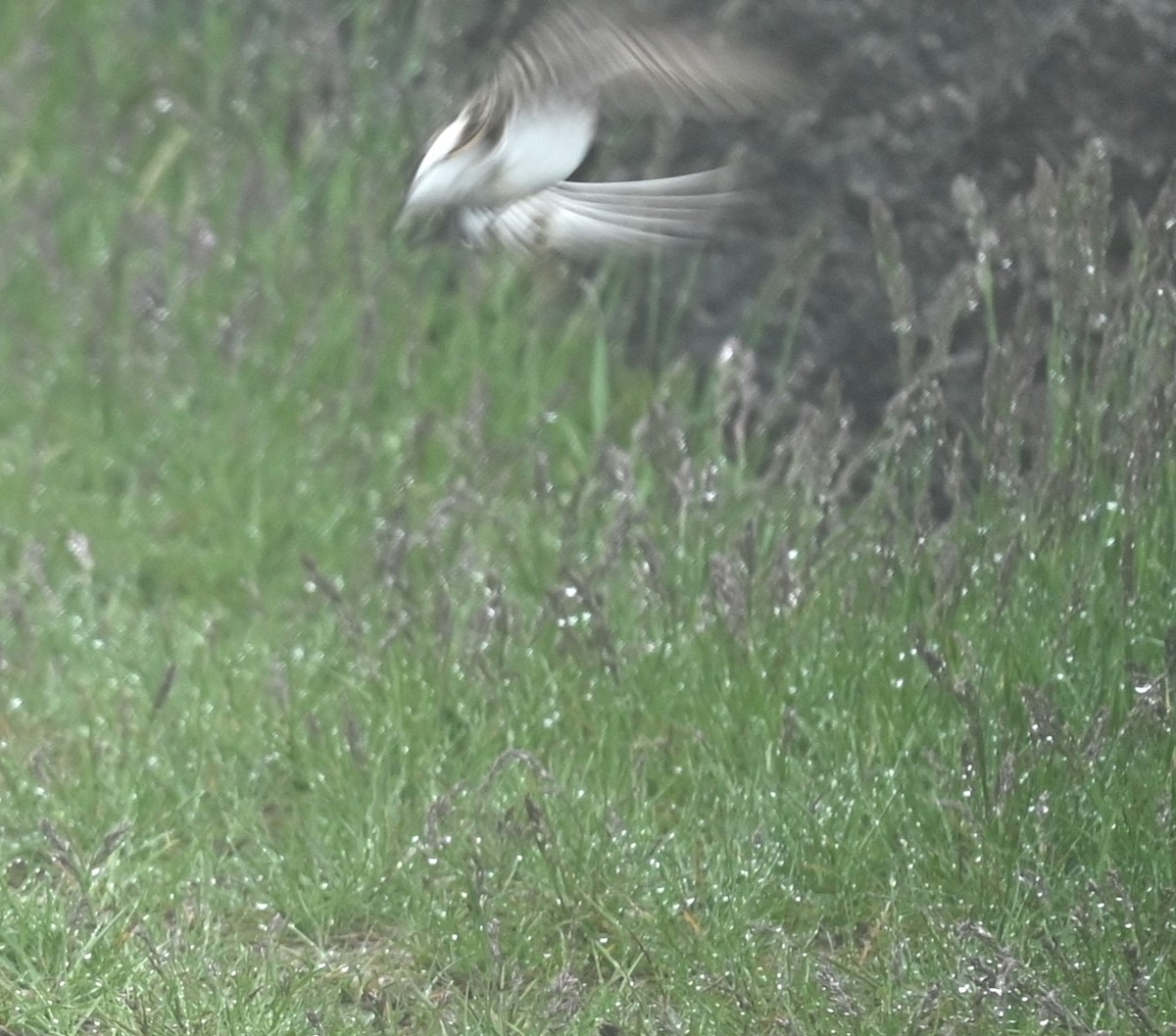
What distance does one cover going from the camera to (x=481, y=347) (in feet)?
14.3

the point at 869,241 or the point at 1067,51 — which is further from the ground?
the point at 1067,51

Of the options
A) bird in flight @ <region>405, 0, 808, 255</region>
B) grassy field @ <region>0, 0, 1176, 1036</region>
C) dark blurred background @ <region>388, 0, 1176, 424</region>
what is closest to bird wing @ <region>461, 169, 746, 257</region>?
bird in flight @ <region>405, 0, 808, 255</region>

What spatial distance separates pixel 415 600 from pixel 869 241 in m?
1.30

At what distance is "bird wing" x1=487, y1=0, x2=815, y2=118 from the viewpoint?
263 centimetres

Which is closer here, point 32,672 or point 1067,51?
point 32,672

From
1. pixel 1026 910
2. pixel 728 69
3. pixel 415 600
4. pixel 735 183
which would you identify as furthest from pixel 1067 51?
pixel 1026 910

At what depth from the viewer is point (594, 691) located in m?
2.99

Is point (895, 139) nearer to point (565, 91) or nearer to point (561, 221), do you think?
point (561, 221)

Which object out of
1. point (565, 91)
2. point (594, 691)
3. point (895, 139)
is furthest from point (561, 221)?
point (895, 139)

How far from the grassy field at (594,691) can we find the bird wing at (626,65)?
0.49 m

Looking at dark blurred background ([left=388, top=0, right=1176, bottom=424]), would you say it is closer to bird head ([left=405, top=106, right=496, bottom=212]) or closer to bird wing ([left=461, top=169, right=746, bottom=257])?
bird wing ([left=461, top=169, right=746, bottom=257])

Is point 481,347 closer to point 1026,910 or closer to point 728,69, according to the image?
point 728,69

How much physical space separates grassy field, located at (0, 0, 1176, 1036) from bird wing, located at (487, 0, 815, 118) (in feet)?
1.61

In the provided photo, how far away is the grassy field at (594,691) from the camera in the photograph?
248 centimetres
